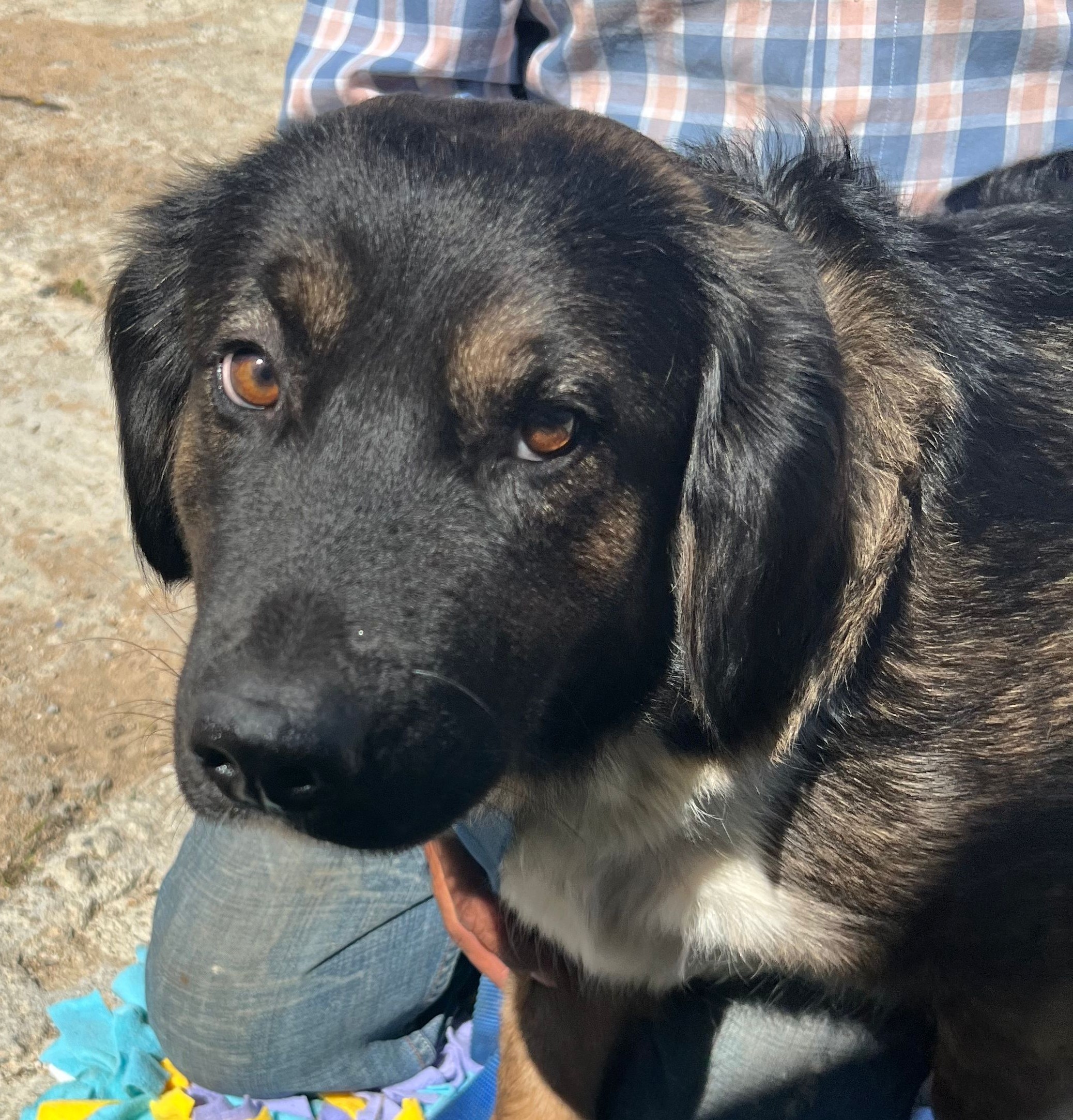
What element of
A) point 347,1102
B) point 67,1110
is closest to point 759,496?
point 347,1102

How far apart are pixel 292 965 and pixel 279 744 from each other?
1.67 m

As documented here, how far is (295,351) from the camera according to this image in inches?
68.1

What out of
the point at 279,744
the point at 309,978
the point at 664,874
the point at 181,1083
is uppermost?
the point at 279,744

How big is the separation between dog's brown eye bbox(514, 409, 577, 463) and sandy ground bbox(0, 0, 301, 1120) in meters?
0.89

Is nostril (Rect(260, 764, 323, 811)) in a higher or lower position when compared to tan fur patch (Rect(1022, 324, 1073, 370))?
lower

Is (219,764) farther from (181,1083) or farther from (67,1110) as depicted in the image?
(181,1083)

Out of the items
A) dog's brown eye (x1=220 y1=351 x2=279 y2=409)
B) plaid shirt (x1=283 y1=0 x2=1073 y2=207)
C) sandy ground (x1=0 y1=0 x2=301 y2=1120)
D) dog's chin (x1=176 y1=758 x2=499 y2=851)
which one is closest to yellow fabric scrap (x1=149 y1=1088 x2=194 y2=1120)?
sandy ground (x1=0 y1=0 x2=301 y2=1120)

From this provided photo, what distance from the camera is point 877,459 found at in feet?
6.33

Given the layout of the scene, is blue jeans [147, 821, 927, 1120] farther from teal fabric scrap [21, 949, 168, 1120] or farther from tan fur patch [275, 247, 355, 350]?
tan fur patch [275, 247, 355, 350]

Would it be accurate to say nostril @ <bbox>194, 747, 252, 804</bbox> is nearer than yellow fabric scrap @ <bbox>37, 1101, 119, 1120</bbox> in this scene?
Yes

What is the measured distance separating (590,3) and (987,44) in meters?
0.88

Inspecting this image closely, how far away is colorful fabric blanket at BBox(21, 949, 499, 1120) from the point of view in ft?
9.55

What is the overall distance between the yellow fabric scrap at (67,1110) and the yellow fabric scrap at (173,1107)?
6.1 inches

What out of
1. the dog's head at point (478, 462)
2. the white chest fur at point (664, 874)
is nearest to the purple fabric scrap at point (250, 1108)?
the white chest fur at point (664, 874)
